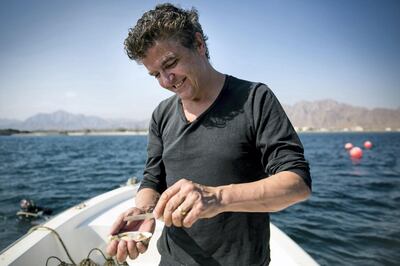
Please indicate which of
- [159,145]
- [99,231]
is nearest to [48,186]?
[99,231]

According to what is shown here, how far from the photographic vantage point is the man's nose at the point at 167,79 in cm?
166

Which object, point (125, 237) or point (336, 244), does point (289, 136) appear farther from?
point (336, 244)

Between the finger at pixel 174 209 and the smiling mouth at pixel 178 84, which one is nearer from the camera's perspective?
the finger at pixel 174 209

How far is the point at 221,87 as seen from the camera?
5.45 ft

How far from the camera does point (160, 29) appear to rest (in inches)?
62.1

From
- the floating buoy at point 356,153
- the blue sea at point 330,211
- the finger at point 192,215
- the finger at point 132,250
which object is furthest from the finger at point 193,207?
the floating buoy at point 356,153

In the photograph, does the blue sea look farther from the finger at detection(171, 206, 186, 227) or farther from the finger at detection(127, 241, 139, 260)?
the finger at detection(171, 206, 186, 227)

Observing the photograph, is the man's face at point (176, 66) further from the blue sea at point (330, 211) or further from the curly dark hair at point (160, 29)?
the blue sea at point (330, 211)

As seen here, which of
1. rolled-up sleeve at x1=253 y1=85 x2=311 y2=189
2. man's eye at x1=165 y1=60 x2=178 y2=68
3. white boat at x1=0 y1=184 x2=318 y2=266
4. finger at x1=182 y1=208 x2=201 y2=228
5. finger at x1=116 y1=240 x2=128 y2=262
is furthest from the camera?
white boat at x1=0 y1=184 x2=318 y2=266

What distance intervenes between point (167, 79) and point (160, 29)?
27 centimetres

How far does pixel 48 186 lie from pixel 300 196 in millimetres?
17959

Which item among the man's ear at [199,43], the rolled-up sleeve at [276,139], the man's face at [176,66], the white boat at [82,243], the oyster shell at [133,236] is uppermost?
the man's ear at [199,43]

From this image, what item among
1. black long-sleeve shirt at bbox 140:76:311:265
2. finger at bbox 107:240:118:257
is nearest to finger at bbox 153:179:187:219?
black long-sleeve shirt at bbox 140:76:311:265

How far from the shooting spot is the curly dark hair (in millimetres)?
1579
